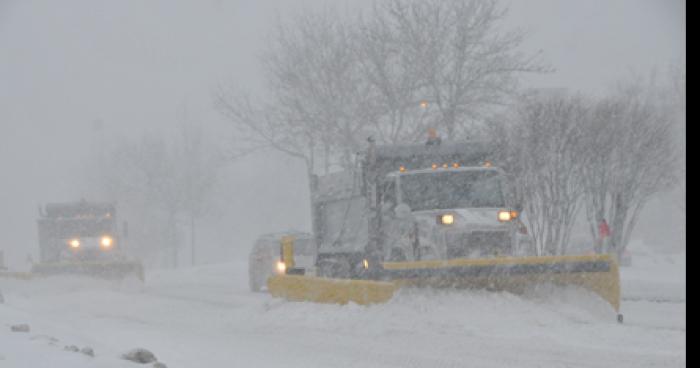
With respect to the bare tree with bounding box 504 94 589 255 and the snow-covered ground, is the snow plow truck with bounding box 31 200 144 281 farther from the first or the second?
the bare tree with bounding box 504 94 589 255

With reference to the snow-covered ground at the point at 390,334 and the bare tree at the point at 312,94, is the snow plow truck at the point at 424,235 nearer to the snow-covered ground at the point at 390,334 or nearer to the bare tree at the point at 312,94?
the snow-covered ground at the point at 390,334

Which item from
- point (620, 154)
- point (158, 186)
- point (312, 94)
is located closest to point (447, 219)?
point (620, 154)

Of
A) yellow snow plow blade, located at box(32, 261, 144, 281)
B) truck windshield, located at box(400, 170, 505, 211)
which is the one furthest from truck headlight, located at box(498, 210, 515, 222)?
yellow snow plow blade, located at box(32, 261, 144, 281)

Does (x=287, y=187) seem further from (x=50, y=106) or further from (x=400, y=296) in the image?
(x=50, y=106)

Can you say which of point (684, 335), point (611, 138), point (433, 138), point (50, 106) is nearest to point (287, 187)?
point (611, 138)

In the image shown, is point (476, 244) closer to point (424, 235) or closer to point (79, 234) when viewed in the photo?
point (424, 235)

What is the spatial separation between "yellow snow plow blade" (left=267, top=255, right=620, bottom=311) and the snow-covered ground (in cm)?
16

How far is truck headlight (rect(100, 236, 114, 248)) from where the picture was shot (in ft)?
84.9

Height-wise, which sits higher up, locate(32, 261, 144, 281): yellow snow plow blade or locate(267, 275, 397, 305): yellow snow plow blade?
locate(267, 275, 397, 305): yellow snow plow blade

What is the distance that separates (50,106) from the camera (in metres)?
152

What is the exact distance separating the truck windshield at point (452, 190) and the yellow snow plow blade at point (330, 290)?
225 cm

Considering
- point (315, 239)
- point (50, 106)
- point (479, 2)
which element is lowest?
point (315, 239)

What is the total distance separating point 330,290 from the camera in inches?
451

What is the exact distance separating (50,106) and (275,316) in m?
150
